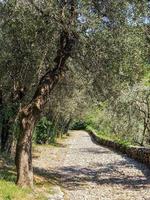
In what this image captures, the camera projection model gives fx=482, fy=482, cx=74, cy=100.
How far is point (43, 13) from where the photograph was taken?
55.5 ft

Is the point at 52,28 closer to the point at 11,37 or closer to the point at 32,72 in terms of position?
the point at 11,37

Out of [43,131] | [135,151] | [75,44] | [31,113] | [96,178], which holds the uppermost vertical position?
[75,44]

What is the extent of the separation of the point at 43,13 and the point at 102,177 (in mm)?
11399

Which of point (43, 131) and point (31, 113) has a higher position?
point (31, 113)

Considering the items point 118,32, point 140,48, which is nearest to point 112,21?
point 118,32

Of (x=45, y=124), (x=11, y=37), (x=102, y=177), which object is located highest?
(x=11, y=37)

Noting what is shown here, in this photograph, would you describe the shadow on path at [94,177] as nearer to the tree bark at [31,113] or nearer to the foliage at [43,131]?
the tree bark at [31,113]

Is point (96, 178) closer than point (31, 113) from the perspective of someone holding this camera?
No

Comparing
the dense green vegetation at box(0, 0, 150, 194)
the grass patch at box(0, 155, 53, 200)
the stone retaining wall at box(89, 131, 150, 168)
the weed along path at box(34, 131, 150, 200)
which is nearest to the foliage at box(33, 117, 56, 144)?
the stone retaining wall at box(89, 131, 150, 168)

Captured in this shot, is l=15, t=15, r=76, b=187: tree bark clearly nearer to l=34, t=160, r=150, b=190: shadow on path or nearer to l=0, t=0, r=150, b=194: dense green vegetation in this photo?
l=0, t=0, r=150, b=194: dense green vegetation

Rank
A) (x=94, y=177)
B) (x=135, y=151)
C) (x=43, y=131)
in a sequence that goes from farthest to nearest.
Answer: (x=43, y=131), (x=135, y=151), (x=94, y=177)

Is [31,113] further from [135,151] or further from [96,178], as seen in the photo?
[135,151]

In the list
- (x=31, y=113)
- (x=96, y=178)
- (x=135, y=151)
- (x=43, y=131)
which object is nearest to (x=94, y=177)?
(x=96, y=178)

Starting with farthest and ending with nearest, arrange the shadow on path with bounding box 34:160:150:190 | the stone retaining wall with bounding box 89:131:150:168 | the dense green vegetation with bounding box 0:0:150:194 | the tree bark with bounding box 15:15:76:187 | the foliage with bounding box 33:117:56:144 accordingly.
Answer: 1. the foliage with bounding box 33:117:56:144
2. the stone retaining wall with bounding box 89:131:150:168
3. the shadow on path with bounding box 34:160:150:190
4. the tree bark with bounding box 15:15:76:187
5. the dense green vegetation with bounding box 0:0:150:194
